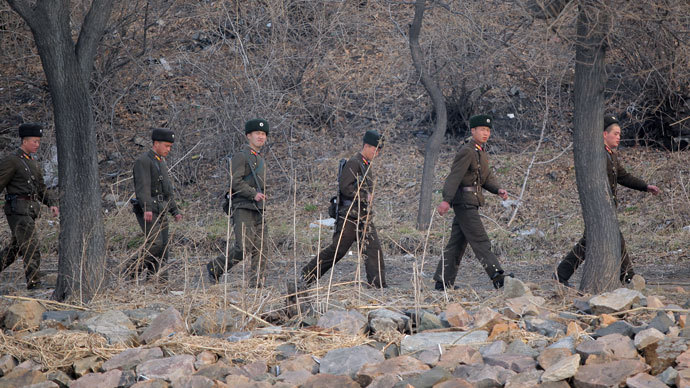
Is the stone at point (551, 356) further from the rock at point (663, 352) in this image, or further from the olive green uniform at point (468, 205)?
the olive green uniform at point (468, 205)

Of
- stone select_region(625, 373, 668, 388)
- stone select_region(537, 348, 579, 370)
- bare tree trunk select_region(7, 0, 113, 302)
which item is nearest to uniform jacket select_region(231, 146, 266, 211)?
bare tree trunk select_region(7, 0, 113, 302)

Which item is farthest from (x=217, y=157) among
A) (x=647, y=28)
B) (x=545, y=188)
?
(x=647, y=28)

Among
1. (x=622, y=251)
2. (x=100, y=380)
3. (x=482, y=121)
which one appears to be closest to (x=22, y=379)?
(x=100, y=380)

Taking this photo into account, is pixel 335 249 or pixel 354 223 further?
pixel 354 223

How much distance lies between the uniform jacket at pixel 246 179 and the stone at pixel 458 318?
296 centimetres

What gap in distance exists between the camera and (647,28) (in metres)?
7.29

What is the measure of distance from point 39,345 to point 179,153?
9.87m

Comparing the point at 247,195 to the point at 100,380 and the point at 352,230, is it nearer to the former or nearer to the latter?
the point at 352,230

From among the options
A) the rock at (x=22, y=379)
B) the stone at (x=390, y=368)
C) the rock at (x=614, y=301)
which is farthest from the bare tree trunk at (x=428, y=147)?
the rock at (x=22, y=379)

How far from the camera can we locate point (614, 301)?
5941mm

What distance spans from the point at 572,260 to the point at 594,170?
1185 millimetres

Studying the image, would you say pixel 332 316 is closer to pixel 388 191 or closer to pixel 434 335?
pixel 434 335

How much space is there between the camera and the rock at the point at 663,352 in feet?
15.8

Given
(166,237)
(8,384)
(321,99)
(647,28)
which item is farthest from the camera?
(321,99)
